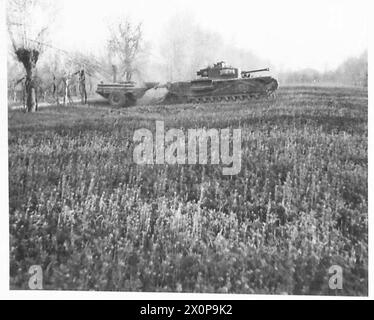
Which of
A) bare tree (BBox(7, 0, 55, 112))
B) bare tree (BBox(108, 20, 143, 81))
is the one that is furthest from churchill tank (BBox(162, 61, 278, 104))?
bare tree (BBox(7, 0, 55, 112))

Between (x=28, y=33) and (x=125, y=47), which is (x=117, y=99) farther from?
(x=28, y=33)

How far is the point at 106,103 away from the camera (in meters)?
4.72

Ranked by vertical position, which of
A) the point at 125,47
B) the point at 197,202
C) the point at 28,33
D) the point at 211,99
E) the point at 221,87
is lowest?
the point at 197,202

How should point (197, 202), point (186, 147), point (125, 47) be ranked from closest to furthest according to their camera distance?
point (197, 202)
point (186, 147)
point (125, 47)

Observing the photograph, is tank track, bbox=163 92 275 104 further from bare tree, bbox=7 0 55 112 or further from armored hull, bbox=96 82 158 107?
bare tree, bbox=7 0 55 112

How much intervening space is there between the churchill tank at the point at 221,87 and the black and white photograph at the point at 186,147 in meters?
0.01

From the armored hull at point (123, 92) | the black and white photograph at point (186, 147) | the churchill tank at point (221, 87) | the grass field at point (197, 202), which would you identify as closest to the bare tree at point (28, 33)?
the black and white photograph at point (186, 147)

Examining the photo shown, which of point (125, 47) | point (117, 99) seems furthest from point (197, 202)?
point (125, 47)

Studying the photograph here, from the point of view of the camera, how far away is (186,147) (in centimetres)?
441

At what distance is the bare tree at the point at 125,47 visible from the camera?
454 cm

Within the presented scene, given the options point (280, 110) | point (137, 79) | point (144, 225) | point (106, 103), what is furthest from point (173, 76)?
point (144, 225)

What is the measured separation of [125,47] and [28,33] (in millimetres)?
922

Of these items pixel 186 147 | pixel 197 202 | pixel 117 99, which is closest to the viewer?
pixel 197 202

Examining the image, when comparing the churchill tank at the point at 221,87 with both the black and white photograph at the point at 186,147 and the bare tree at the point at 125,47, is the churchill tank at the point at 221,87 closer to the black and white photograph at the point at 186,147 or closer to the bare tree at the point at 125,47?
the black and white photograph at the point at 186,147
